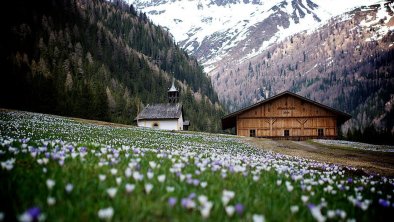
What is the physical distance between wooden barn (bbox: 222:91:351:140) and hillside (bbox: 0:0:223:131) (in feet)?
166

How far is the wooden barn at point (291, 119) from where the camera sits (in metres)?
54.9

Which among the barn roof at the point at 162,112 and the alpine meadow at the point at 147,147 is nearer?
the alpine meadow at the point at 147,147

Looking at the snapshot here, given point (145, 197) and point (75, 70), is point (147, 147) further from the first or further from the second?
point (75, 70)

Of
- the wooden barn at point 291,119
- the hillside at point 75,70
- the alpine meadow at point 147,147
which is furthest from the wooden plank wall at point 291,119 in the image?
the hillside at point 75,70

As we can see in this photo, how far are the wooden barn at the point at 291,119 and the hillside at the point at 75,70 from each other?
5049 centimetres

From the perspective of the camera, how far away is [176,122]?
8375 cm

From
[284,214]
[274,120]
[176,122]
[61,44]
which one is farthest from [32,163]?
[61,44]

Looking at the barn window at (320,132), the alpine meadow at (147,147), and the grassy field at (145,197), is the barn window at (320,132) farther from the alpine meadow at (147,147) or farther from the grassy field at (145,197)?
the grassy field at (145,197)

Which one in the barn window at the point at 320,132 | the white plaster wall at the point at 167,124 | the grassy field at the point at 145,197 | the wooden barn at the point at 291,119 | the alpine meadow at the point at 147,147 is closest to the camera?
the grassy field at the point at 145,197

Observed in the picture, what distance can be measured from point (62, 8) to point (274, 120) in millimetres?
179027

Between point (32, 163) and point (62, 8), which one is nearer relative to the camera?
point (32, 163)

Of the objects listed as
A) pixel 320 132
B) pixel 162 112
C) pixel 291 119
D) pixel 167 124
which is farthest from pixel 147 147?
pixel 162 112

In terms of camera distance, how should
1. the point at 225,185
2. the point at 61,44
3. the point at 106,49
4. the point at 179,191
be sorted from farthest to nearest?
the point at 106,49, the point at 61,44, the point at 225,185, the point at 179,191

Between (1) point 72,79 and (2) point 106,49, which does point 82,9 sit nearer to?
(2) point 106,49
